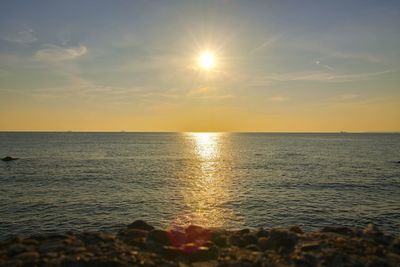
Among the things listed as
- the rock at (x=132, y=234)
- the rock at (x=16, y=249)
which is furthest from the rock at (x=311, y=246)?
the rock at (x=16, y=249)

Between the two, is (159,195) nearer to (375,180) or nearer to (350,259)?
(350,259)

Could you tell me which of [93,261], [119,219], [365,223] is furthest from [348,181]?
[93,261]

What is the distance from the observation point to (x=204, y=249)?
70.8 feet

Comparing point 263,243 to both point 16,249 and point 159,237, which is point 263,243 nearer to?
point 159,237

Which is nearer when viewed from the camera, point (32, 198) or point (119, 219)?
point (119, 219)

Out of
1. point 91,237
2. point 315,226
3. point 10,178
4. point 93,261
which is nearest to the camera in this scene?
point 93,261

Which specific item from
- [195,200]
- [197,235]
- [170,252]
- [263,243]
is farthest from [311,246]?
[195,200]

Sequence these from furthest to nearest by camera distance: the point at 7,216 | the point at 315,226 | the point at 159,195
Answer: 1. the point at 159,195
2. the point at 7,216
3. the point at 315,226

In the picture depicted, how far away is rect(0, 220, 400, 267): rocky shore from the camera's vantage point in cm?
1930

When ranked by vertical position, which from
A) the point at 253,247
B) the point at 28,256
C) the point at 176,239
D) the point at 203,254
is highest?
the point at 28,256

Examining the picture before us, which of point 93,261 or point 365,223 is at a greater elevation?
point 93,261

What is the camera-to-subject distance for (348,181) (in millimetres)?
64500

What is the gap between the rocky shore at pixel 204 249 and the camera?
19.3m

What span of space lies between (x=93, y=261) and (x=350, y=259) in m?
14.1
